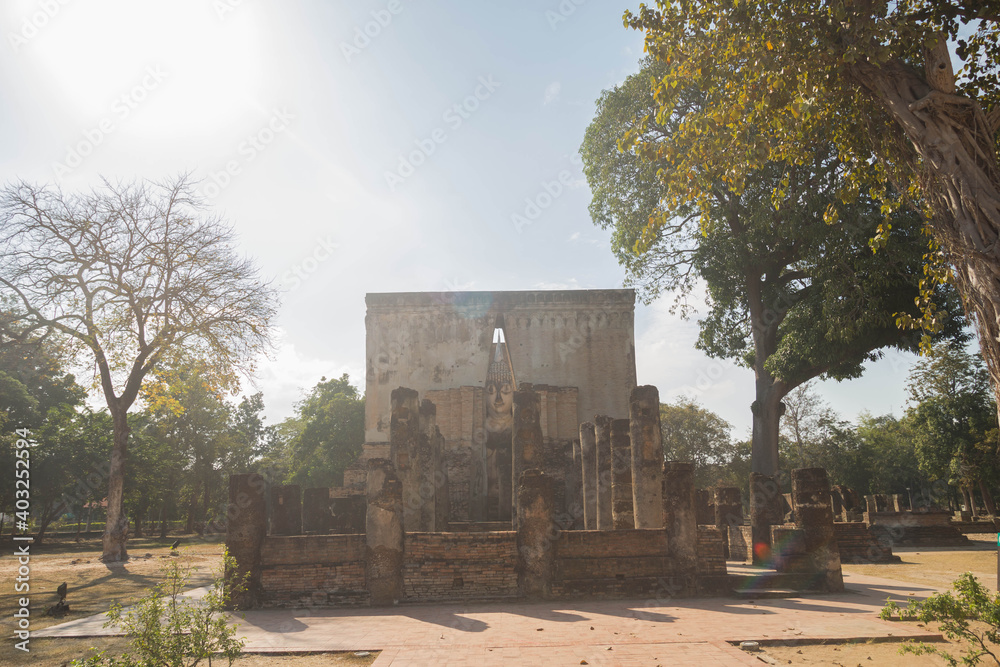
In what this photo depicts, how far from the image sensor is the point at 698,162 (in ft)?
24.2

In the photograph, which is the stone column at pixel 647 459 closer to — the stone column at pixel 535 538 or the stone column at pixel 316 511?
the stone column at pixel 535 538

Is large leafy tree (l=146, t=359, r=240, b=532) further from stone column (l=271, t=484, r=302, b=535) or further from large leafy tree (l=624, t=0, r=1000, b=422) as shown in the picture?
large leafy tree (l=624, t=0, r=1000, b=422)

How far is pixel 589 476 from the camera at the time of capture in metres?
17.3

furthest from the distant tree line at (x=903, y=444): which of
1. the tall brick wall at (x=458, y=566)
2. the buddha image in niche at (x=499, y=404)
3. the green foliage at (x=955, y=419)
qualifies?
the tall brick wall at (x=458, y=566)

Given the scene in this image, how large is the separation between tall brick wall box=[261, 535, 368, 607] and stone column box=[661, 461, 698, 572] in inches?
202

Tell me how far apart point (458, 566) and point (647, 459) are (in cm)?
456

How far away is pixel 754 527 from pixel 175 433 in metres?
29.5

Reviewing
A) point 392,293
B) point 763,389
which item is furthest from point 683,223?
point 392,293

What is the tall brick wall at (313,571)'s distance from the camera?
33.3ft

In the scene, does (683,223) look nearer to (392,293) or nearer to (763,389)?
(763,389)

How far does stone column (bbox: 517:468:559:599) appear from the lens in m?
10.2

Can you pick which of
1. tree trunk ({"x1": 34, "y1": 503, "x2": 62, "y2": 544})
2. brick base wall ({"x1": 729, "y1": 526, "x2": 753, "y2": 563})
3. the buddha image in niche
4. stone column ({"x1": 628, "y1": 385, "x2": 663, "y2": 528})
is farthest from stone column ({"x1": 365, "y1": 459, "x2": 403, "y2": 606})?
tree trunk ({"x1": 34, "y1": 503, "x2": 62, "y2": 544})

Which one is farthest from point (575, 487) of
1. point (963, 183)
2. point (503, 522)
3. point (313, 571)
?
point (963, 183)

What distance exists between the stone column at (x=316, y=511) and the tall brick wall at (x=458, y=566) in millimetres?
5302
